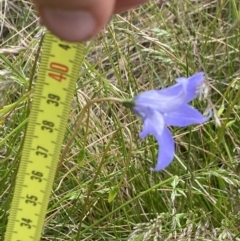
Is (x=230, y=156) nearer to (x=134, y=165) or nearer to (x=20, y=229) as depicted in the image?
(x=134, y=165)

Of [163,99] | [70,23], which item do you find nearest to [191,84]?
[163,99]

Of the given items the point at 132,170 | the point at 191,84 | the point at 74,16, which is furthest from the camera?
the point at 132,170

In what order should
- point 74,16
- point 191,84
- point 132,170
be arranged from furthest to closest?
point 132,170, point 191,84, point 74,16

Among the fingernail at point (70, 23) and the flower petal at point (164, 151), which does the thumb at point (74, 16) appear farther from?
the flower petal at point (164, 151)

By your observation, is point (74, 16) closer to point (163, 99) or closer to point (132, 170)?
point (163, 99)

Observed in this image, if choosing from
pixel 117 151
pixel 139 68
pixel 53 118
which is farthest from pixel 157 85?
pixel 53 118

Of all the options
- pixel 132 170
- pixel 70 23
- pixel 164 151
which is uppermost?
pixel 132 170

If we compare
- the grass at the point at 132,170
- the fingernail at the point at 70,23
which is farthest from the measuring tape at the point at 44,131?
the grass at the point at 132,170

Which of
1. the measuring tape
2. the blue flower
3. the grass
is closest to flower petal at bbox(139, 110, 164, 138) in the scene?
the blue flower
